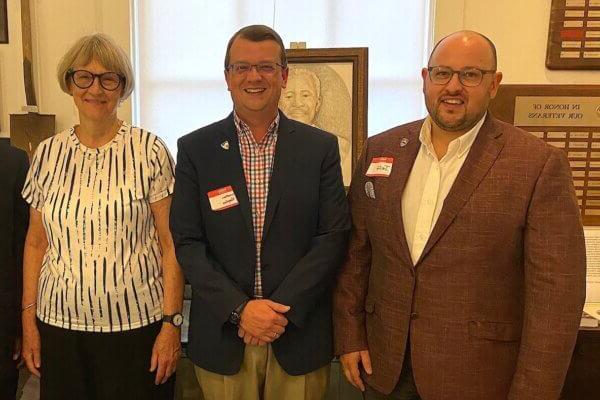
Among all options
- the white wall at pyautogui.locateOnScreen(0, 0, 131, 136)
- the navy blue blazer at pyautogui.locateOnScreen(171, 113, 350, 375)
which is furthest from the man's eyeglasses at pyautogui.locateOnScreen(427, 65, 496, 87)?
the white wall at pyautogui.locateOnScreen(0, 0, 131, 136)

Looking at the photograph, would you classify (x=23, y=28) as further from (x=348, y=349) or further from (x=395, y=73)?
(x=348, y=349)

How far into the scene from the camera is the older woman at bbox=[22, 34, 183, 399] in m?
1.61

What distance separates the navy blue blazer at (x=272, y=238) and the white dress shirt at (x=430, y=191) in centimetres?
22

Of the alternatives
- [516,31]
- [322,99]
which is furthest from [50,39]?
[516,31]

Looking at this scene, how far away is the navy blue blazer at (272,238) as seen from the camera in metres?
1.54

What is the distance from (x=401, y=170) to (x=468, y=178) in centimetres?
21

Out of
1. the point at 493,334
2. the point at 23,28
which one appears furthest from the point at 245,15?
the point at 493,334

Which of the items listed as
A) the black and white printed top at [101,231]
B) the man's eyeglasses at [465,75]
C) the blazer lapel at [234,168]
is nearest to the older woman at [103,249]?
the black and white printed top at [101,231]

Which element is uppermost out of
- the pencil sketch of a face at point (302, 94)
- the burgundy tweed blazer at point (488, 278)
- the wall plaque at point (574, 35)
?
the wall plaque at point (574, 35)

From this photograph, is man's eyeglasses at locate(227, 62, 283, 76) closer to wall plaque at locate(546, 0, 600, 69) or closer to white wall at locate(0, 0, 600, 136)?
white wall at locate(0, 0, 600, 136)

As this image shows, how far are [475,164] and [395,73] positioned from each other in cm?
138

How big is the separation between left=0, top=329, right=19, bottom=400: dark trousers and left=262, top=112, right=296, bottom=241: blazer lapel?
95cm

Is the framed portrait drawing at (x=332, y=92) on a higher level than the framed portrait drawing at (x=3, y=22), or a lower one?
lower

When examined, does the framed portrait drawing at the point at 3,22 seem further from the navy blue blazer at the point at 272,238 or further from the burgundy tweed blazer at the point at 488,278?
the burgundy tweed blazer at the point at 488,278
